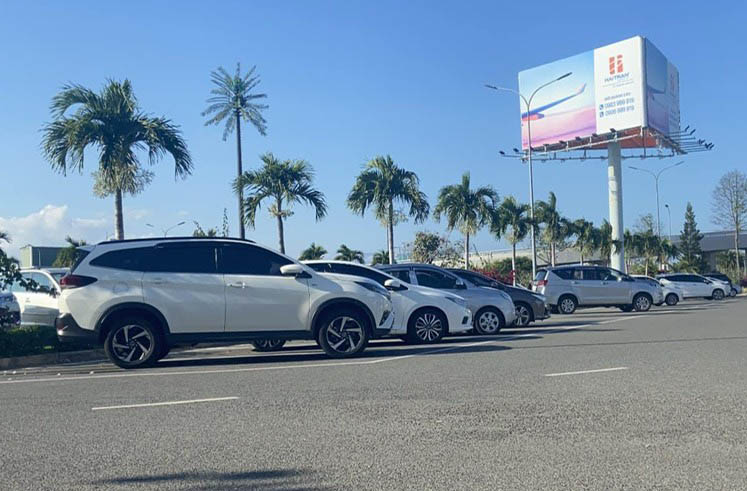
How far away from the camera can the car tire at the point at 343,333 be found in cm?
1222

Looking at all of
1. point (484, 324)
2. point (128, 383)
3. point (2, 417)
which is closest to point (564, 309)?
point (484, 324)

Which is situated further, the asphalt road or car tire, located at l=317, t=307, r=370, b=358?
car tire, located at l=317, t=307, r=370, b=358

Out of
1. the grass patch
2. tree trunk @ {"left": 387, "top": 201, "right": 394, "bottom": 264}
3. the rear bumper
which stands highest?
tree trunk @ {"left": 387, "top": 201, "right": 394, "bottom": 264}

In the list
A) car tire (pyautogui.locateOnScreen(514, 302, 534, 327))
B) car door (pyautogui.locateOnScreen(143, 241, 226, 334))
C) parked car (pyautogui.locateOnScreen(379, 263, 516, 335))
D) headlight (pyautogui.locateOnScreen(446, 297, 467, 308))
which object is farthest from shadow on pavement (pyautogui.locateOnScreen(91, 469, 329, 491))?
car tire (pyautogui.locateOnScreen(514, 302, 534, 327))

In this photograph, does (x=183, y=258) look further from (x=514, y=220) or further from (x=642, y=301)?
(x=514, y=220)

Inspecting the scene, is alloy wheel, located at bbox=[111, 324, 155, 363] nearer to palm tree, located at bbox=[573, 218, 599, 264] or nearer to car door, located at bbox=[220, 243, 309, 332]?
car door, located at bbox=[220, 243, 309, 332]

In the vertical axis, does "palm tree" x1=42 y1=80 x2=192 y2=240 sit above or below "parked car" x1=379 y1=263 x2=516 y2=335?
above

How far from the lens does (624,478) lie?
511 cm

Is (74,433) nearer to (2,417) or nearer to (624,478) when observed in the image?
(2,417)

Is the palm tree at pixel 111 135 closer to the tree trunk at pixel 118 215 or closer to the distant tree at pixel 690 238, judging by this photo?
the tree trunk at pixel 118 215

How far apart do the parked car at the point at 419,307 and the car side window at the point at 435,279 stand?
5.68 feet

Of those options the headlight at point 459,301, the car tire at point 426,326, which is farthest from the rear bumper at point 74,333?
the headlight at point 459,301

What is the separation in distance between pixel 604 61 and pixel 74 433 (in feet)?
181

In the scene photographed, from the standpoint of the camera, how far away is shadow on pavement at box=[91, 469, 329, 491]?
505cm
